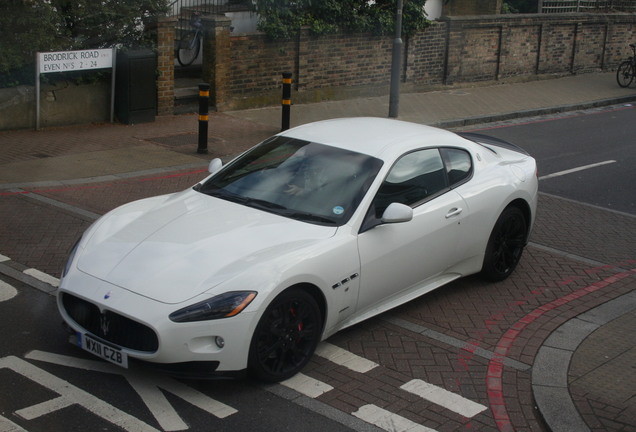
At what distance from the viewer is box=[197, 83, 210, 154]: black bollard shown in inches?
513

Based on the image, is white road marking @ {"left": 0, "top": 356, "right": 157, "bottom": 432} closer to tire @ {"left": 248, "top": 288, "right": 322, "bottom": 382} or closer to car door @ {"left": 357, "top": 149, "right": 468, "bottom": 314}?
tire @ {"left": 248, "top": 288, "right": 322, "bottom": 382}

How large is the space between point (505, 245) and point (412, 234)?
1.65m

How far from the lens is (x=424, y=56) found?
20.5 metres

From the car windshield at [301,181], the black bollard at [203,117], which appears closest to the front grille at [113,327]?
the car windshield at [301,181]

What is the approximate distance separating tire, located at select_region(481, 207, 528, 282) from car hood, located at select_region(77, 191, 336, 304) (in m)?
2.25

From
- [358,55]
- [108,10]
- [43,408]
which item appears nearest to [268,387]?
[43,408]

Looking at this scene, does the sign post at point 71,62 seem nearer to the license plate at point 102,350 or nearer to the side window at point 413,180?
the side window at point 413,180

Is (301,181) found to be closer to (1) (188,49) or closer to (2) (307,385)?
(2) (307,385)

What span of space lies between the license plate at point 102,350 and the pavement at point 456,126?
9.17 feet

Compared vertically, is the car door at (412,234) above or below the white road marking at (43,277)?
above

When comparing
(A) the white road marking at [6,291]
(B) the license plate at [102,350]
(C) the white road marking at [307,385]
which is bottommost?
(C) the white road marking at [307,385]

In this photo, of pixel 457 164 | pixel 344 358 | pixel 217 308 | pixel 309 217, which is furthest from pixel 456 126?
pixel 217 308

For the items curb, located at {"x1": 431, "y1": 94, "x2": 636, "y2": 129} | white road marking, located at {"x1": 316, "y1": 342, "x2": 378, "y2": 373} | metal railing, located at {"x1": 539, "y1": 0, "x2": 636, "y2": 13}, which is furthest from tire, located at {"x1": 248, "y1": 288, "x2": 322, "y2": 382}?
metal railing, located at {"x1": 539, "y1": 0, "x2": 636, "y2": 13}

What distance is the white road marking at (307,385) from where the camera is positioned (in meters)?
5.87
